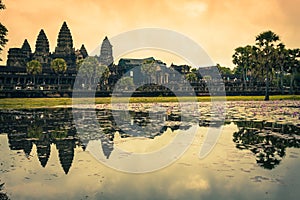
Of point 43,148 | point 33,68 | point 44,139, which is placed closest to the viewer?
point 43,148

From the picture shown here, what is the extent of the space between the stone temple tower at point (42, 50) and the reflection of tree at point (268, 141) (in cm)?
9306

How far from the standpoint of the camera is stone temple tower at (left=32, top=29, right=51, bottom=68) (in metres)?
102

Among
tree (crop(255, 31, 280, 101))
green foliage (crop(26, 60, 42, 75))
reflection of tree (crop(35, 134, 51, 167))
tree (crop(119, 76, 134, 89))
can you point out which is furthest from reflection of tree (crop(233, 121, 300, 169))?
tree (crop(119, 76, 134, 89))

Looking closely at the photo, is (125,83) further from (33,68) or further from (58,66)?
(33,68)

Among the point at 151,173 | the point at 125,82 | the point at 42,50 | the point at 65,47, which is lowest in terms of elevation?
the point at 151,173

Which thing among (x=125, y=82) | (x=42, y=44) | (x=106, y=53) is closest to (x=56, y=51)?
(x=42, y=44)

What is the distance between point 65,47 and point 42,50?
22.3 feet

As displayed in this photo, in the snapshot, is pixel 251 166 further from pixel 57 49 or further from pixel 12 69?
pixel 57 49

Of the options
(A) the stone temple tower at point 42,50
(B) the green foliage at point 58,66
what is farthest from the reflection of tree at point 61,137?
(A) the stone temple tower at point 42,50

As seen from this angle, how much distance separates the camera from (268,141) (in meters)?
12.5

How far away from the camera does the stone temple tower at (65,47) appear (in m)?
102

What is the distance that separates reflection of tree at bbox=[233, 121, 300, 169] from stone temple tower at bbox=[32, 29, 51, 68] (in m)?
93.1

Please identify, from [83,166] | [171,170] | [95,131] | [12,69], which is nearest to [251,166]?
[171,170]

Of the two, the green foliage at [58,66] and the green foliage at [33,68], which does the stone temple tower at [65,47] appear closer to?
the green foliage at [58,66]
